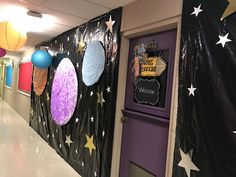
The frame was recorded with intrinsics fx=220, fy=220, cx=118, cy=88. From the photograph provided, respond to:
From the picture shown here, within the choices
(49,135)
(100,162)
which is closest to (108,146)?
(100,162)

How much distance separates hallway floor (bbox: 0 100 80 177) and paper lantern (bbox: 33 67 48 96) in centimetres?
113

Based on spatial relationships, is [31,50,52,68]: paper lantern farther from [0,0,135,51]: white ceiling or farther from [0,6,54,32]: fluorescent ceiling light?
[0,0,135,51]: white ceiling

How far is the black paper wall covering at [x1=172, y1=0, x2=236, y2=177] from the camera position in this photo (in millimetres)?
1408

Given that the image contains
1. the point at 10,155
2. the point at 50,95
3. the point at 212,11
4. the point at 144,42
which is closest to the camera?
the point at 212,11

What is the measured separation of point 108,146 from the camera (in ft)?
8.82

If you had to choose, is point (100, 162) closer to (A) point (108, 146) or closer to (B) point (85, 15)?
(A) point (108, 146)

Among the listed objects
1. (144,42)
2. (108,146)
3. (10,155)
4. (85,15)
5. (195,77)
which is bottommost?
(10,155)

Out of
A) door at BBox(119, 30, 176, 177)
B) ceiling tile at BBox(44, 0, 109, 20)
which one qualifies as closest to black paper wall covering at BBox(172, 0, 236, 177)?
door at BBox(119, 30, 176, 177)

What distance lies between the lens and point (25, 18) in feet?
11.2

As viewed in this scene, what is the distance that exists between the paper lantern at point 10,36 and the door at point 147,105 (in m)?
1.55

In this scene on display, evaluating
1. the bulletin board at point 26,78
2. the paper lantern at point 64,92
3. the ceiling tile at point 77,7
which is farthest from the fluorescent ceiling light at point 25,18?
the bulletin board at point 26,78

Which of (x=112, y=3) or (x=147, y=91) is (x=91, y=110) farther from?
(x=112, y=3)

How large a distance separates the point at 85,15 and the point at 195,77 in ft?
6.57

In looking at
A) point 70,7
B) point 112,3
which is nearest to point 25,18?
point 70,7
